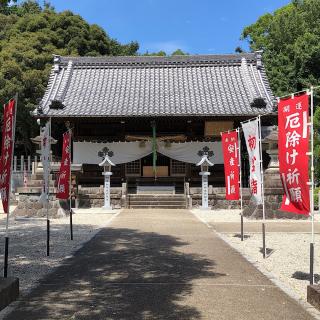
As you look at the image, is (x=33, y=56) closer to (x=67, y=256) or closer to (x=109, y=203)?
(x=109, y=203)

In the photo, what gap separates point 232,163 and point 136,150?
36.4 ft

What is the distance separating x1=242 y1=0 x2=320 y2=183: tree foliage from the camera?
27.4 metres

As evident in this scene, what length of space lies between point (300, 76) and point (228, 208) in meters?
13.1

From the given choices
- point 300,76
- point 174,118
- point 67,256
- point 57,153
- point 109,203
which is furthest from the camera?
point 300,76

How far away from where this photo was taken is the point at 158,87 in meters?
23.0

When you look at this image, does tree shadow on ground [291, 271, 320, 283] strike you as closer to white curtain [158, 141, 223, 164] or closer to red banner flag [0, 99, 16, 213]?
red banner flag [0, 99, 16, 213]

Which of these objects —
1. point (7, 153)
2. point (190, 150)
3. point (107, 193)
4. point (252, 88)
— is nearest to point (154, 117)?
point (190, 150)

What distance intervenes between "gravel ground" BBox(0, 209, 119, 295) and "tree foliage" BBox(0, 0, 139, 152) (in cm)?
1546

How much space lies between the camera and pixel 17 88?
2783 cm

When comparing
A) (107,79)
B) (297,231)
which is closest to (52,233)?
(297,231)

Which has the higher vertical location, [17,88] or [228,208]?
[17,88]

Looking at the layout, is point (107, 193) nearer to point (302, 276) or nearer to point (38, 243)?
point (38, 243)

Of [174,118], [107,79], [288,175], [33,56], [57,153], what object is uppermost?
[33,56]

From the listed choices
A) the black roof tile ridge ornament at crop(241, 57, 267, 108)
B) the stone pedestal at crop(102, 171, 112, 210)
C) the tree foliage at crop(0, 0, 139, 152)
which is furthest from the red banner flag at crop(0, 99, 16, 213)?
the tree foliage at crop(0, 0, 139, 152)
